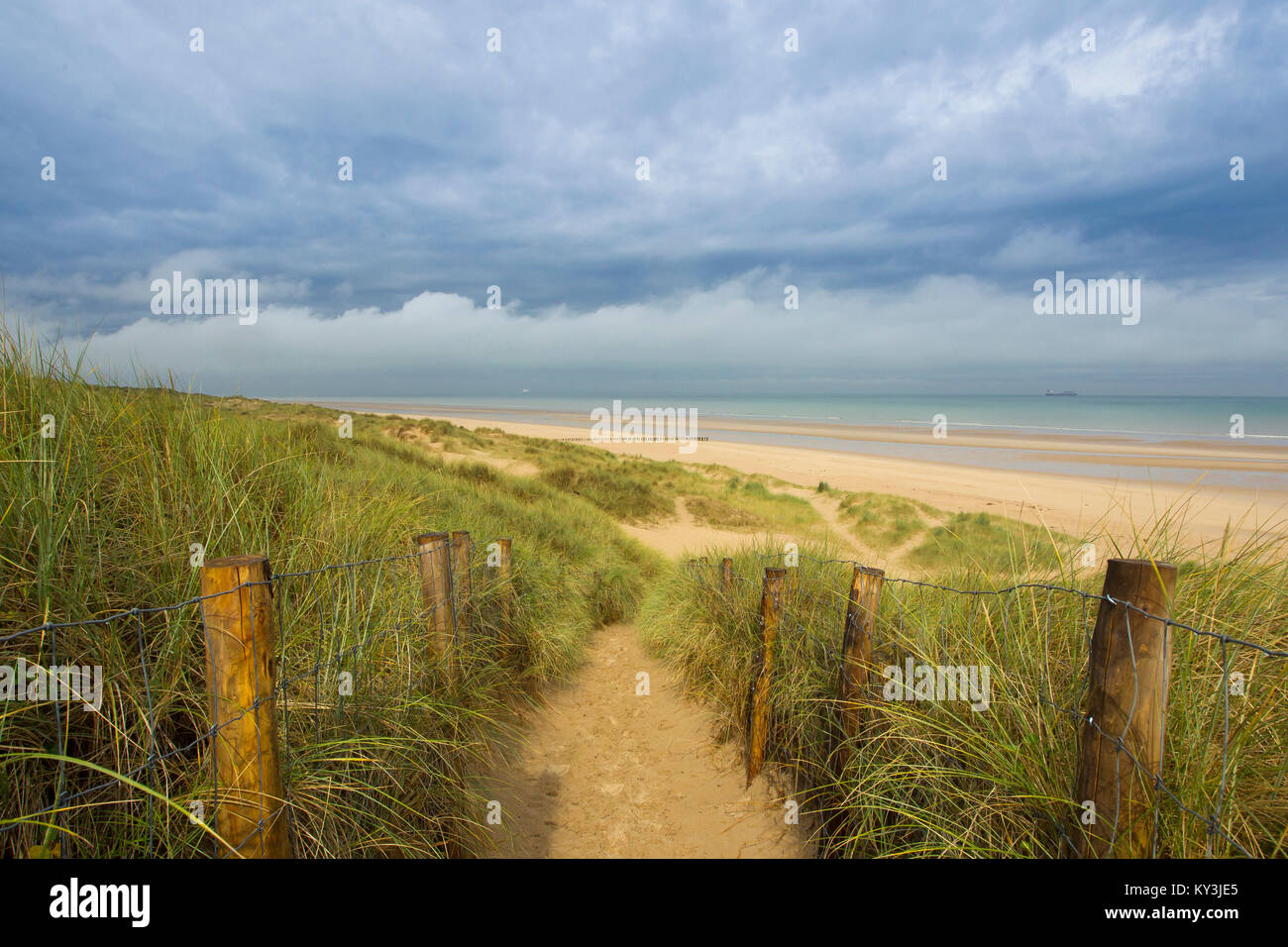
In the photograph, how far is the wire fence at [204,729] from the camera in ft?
7.06

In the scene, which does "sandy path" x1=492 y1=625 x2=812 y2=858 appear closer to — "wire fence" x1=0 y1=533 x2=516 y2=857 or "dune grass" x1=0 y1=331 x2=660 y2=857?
"dune grass" x1=0 y1=331 x2=660 y2=857

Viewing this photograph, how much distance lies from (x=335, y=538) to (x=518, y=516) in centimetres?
522

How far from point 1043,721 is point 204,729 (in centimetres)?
361

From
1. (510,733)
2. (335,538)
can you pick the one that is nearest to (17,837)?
(335,538)

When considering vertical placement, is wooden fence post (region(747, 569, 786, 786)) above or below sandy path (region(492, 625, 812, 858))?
above

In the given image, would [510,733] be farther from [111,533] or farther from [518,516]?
[518,516]

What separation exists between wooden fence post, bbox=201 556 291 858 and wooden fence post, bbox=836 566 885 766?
9.07 ft

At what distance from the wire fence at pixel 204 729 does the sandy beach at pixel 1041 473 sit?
10780 millimetres

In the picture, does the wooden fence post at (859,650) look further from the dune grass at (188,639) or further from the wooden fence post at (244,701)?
the wooden fence post at (244,701)

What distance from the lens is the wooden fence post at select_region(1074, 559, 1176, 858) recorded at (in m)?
1.99
